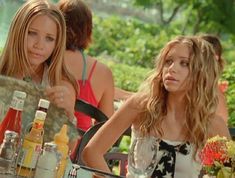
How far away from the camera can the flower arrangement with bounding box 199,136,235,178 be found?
2188 millimetres

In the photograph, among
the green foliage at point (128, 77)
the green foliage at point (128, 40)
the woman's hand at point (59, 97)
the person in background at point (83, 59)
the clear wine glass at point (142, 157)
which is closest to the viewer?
the clear wine glass at point (142, 157)

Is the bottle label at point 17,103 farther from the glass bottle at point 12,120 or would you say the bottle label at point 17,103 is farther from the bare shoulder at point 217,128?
the bare shoulder at point 217,128

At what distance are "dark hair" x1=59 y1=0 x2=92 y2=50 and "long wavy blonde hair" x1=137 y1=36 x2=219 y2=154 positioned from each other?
892mm

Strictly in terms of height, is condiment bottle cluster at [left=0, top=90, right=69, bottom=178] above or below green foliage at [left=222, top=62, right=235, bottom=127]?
below

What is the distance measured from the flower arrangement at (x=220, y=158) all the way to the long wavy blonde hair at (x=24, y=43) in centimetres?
100

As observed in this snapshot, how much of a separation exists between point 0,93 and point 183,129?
984mm

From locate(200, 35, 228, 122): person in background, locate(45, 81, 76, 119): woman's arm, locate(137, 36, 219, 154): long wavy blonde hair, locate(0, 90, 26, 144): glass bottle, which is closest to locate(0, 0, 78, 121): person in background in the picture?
locate(45, 81, 76, 119): woman's arm

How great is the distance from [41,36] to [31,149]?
0.91 metres

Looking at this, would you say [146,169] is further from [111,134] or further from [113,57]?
[113,57]

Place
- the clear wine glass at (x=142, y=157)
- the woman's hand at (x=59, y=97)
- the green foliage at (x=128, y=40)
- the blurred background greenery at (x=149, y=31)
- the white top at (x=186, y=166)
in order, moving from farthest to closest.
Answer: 1. the green foliage at (x=128, y=40)
2. the blurred background greenery at (x=149, y=31)
3. the white top at (x=186, y=166)
4. the woman's hand at (x=59, y=97)
5. the clear wine glass at (x=142, y=157)

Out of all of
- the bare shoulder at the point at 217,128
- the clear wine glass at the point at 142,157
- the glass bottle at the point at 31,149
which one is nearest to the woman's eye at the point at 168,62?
the bare shoulder at the point at 217,128

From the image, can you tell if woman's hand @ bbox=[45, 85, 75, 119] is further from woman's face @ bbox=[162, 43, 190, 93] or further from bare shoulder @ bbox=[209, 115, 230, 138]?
bare shoulder @ bbox=[209, 115, 230, 138]

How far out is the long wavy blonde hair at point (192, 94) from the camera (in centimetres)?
320

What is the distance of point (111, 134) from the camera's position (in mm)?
3250
